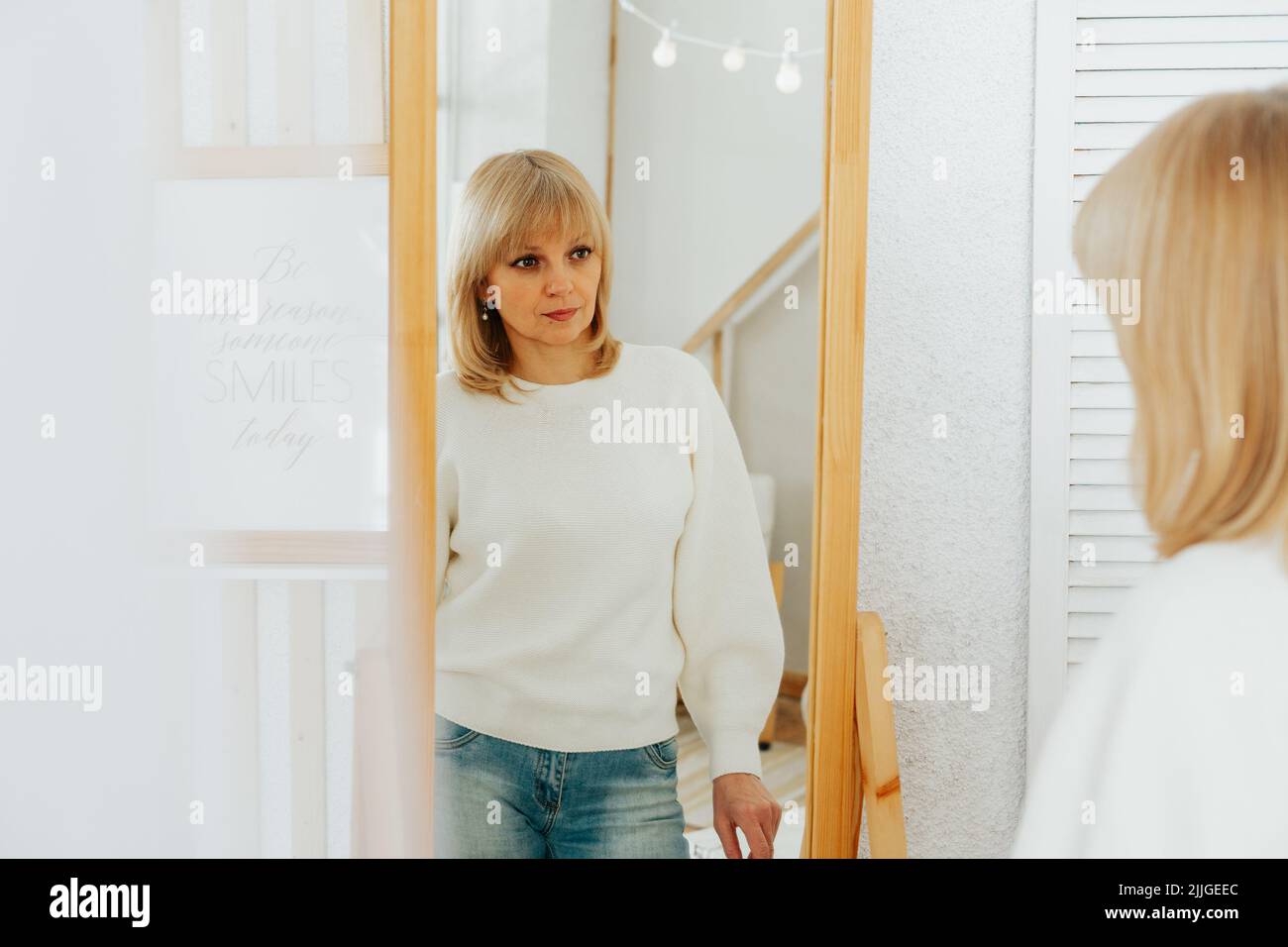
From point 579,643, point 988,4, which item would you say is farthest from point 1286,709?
point 988,4

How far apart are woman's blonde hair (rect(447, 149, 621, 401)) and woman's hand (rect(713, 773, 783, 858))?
436mm

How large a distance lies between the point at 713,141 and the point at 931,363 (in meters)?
0.38

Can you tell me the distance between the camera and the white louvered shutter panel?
39.6 inches

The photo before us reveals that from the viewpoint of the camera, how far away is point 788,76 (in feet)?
3.05

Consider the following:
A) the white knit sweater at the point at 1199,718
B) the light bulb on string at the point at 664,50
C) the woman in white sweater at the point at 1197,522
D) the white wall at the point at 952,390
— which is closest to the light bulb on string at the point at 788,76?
the light bulb on string at the point at 664,50

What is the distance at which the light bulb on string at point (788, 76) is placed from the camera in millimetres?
927

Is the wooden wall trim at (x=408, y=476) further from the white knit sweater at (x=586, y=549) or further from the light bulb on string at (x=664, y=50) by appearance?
the light bulb on string at (x=664, y=50)

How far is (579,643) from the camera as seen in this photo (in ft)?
3.05

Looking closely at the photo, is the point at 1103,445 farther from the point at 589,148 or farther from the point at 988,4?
the point at 589,148

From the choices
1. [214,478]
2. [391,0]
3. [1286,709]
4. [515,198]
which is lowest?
[1286,709]

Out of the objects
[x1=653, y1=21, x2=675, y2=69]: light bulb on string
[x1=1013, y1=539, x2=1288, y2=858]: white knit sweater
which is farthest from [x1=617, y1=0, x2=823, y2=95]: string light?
[x1=1013, y1=539, x2=1288, y2=858]: white knit sweater

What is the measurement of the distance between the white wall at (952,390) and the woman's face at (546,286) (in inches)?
14.7

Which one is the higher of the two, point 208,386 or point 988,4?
point 988,4
